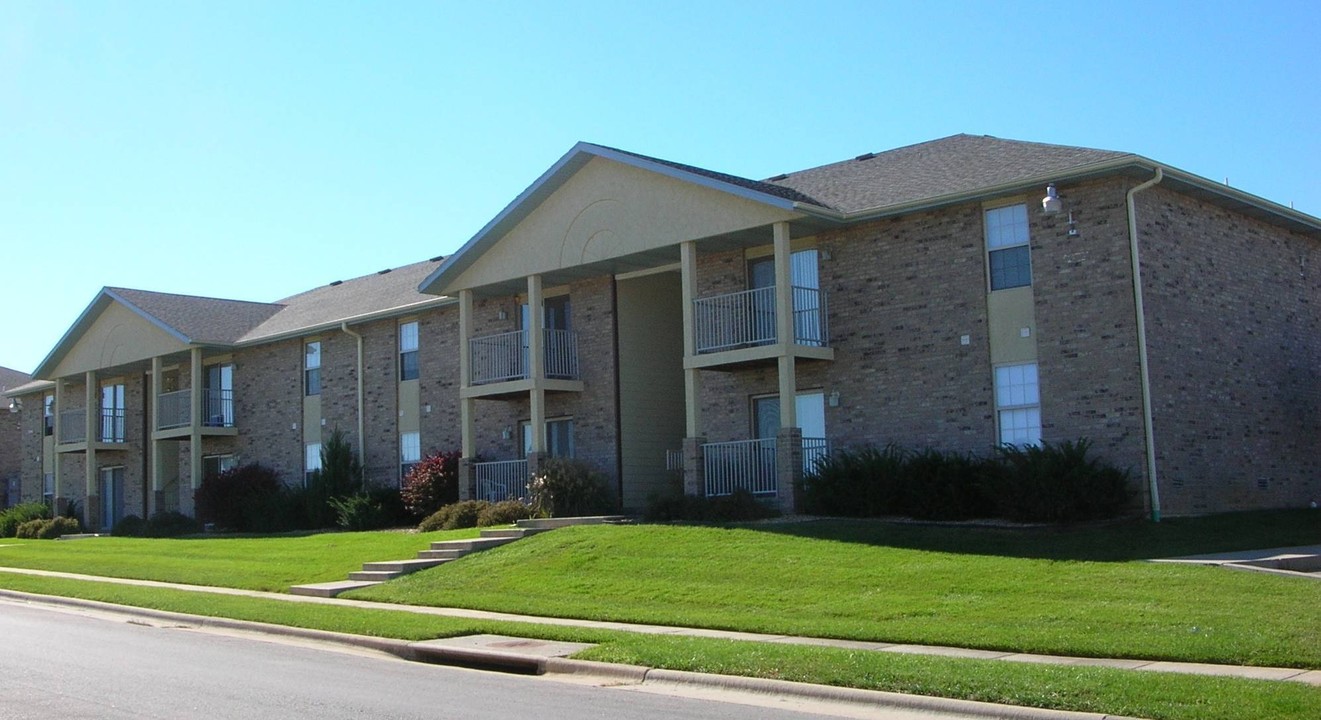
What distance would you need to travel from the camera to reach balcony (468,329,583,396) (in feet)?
89.6

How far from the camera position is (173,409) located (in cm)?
3812

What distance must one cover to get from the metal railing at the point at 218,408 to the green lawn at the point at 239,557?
18.2ft

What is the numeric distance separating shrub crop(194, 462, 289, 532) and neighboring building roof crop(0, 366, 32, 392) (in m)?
28.9

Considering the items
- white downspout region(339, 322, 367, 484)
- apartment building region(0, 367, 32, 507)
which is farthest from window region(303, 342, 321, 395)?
apartment building region(0, 367, 32, 507)

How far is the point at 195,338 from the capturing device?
36.4 m

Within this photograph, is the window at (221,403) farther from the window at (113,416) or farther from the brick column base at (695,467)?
the brick column base at (695,467)

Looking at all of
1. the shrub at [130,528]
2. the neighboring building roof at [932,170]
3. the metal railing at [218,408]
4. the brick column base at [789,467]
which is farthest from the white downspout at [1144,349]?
the shrub at [130,528]

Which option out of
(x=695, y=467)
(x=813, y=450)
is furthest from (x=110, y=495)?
(x=813, y=450)

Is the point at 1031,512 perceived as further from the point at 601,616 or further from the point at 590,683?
the point at 590,683

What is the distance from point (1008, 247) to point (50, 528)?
31.9m

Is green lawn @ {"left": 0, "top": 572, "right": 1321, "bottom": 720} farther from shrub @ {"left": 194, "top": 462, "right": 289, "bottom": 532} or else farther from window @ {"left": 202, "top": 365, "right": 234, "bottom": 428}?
window @ {"left": 202, "top": 365, "right": 234, "bottom": 428}

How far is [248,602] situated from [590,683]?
28.1 ft

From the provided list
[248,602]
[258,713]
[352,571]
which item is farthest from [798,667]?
[352,571]

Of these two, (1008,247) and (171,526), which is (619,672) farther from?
(171,526)
